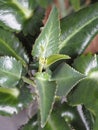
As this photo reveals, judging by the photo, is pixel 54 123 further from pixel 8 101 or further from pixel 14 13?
pixel 14 13

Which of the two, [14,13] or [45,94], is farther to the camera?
[14,13]

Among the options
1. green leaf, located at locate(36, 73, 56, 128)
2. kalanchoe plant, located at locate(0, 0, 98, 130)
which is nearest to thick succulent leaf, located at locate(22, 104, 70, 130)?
kalanchoe plant, located at locate(0, 0, 98, 130)

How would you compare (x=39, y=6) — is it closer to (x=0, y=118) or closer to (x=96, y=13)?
(x=96, y=13)

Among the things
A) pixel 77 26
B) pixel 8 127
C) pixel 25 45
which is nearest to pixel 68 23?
pixel 77 26

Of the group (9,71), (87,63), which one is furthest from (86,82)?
(9,71)

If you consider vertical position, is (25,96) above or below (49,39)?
below

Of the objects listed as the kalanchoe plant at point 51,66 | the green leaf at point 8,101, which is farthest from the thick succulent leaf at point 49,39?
the green leaf at point 8,101

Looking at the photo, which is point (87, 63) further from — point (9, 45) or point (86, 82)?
point (9, 45)
